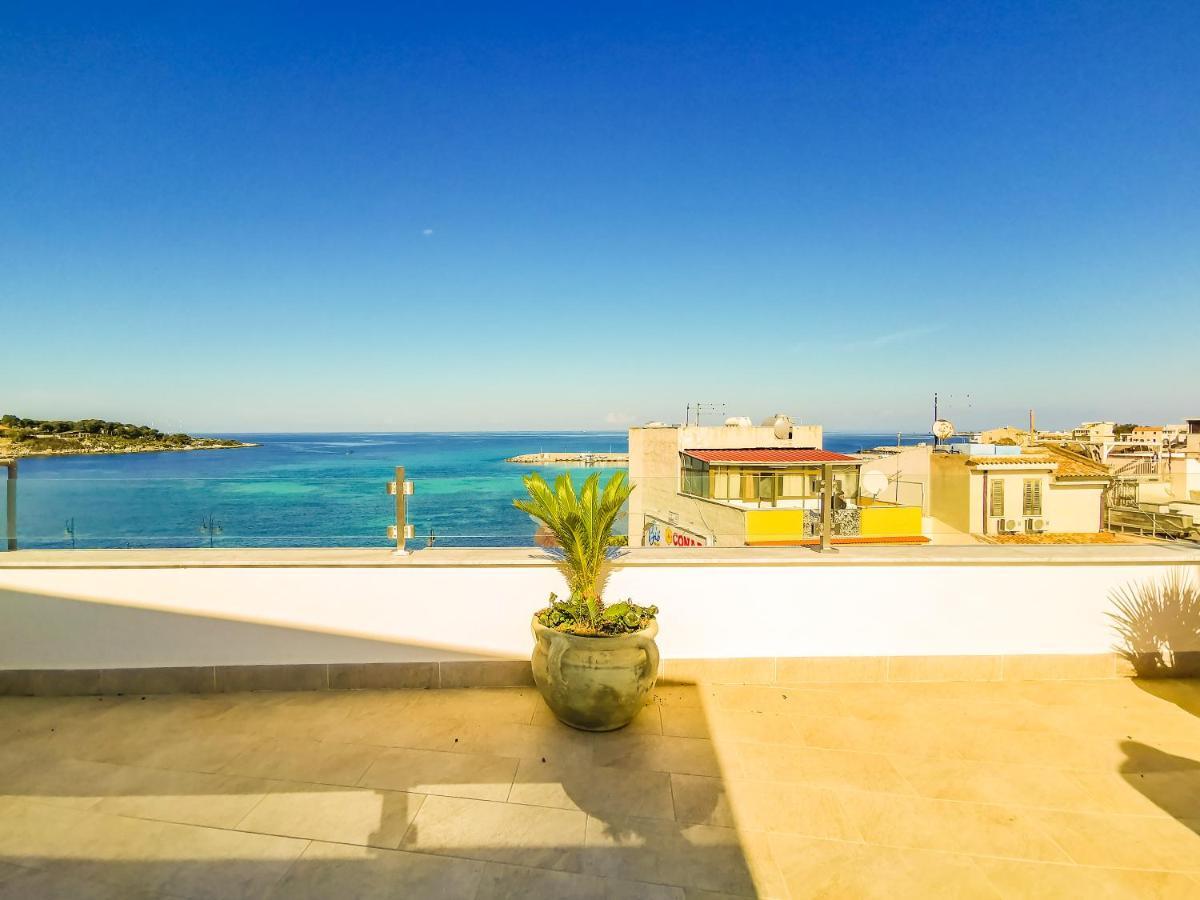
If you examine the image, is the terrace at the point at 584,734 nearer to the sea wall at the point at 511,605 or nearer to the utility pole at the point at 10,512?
the sea wall at the point at 511,605

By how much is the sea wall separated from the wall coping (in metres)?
0.01

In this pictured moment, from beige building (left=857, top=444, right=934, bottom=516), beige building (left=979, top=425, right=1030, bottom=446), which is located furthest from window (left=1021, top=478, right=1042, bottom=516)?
beige building (left=979, top=425, right=1030, bottom=446)

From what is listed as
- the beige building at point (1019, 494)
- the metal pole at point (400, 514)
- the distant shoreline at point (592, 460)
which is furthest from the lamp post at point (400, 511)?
the beige building at point (1019, 494)

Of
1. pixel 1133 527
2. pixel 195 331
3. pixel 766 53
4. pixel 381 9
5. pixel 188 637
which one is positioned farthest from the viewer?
pixel 195 331

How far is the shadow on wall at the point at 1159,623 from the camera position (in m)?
3.79

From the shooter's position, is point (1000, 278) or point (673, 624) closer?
point (673, 624)

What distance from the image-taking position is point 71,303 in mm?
22062

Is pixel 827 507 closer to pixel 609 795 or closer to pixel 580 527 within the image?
pixel 580 527

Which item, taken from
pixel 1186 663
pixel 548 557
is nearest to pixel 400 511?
pixel 548 557

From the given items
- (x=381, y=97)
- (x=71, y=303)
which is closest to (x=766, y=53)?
(x=381, y=97)

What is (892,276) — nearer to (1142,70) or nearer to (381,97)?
(1142,70)

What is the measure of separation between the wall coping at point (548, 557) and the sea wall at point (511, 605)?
14 millimetres

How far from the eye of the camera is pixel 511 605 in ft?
12.0

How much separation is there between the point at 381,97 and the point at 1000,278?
71.8 feet
